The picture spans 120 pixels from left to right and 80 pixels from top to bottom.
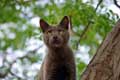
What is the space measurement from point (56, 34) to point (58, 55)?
0.36 meters

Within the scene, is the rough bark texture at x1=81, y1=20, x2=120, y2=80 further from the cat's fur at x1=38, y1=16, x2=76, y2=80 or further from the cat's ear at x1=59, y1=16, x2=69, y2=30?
the cat's ear at x1=59, y1=16, x2=69, y2=30

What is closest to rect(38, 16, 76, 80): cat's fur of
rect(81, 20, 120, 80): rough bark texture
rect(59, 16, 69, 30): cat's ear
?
rect(59, 16, 69, 30): cat's ear

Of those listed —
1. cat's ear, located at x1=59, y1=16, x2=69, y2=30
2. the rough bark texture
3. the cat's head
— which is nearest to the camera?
the rough bark texture

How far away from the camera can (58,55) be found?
5863 millimetres

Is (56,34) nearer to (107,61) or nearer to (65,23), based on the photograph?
(65,23)

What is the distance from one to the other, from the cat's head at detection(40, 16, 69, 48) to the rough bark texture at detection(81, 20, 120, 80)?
3.30 ft

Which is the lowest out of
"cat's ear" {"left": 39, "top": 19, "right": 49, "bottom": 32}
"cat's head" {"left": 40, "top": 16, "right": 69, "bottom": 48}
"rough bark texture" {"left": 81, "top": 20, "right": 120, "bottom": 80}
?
"rough bark texture" {"left": 81, "top": 20, "right": 120, "bottom": 80}

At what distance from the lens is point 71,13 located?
24.0 ft

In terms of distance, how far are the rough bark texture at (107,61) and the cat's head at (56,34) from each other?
3.30 ft

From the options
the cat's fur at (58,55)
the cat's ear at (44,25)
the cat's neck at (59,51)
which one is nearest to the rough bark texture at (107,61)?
the cat's fur at (58,55)

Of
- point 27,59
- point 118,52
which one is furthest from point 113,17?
point 27,59

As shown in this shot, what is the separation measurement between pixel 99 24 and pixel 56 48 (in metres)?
1.04

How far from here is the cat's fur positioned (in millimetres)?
5664

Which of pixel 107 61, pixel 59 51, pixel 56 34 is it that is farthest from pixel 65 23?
pixel 107 61
